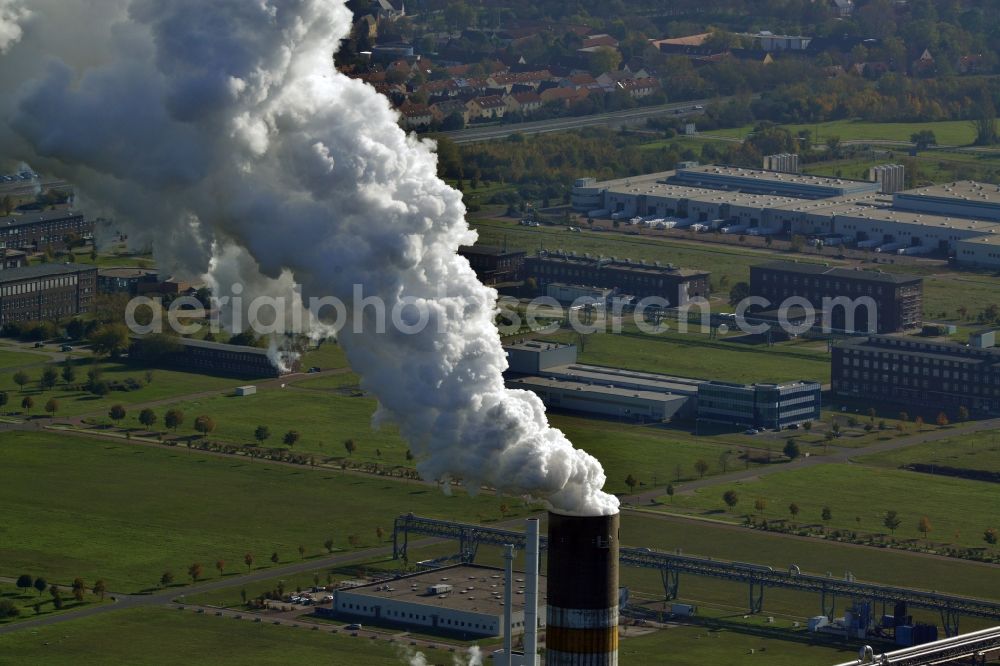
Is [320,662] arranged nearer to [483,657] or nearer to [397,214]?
[483,657]

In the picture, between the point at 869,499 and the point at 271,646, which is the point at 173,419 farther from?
the point at 271,646

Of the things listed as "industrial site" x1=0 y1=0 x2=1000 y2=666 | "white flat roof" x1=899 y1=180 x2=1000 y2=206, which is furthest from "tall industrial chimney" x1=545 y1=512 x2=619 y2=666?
"white flat roof" x1=899 y1=180 x2=1000 y2=206

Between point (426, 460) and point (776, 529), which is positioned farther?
point (776, 529)

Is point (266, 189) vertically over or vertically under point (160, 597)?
over

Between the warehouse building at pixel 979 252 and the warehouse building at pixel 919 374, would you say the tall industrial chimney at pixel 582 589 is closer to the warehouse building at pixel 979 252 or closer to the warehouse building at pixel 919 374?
the warehouse building at pixel 919 374

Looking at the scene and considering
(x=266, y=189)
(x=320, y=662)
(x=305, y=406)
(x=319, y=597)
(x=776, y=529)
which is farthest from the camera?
(x=305, y=406)

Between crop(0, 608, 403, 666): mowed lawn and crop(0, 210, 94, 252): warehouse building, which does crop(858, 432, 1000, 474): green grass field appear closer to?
crop(0, 608, 403, 666): mowed lawn

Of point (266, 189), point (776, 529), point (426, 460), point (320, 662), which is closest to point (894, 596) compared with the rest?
point (776, 529)
